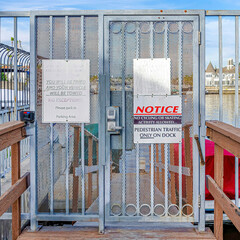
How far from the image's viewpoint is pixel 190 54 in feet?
9.95

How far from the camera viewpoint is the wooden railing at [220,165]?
237 centimetres

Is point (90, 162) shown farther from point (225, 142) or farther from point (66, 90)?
point (225, 142)

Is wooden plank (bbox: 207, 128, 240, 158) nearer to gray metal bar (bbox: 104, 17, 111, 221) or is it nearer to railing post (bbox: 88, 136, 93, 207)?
gray metal bar (bbox: 104, 17, 111, 221)

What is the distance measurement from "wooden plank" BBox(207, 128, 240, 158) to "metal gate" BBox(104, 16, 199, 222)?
0.14 m

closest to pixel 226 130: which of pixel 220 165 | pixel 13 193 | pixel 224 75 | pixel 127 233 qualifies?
pixel 220 165

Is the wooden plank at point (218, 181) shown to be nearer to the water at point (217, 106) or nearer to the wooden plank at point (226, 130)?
the wooden plank at point (226, 130)

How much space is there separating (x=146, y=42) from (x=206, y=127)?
937 millimetres

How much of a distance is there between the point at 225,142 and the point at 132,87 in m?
0.94

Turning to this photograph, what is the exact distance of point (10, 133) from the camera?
8.79ft

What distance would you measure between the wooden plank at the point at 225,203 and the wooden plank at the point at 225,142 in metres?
0.37

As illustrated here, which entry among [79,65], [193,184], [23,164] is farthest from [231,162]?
[23,164]

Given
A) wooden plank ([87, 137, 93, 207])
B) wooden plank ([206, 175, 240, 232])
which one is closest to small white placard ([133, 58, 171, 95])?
wooden plank ([87, 137, 93, 207])

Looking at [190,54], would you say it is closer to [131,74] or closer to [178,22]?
[178,22]

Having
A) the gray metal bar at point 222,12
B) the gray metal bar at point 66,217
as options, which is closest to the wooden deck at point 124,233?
the gray metal bar at point 66,217
